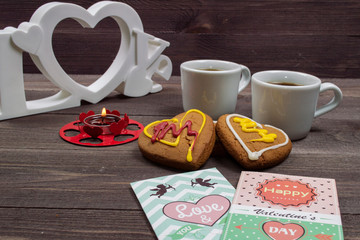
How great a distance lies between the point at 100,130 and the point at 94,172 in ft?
0.51

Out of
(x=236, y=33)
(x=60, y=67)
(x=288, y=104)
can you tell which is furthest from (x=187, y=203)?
(x=236, y=33)

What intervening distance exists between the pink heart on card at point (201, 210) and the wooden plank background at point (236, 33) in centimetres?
105

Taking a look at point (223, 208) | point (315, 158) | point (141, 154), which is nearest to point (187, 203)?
point (223, 208)

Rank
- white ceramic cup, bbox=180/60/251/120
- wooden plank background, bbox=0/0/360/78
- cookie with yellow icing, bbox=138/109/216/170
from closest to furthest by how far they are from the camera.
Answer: cookie with yellow icing, bbox=138/109/216/170, white ceramic cup, bbox=180/60/251/120, wooden plank background, bbox=0/0/360/78

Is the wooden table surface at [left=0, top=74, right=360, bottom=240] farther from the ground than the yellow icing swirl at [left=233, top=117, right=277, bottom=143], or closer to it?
closer to it

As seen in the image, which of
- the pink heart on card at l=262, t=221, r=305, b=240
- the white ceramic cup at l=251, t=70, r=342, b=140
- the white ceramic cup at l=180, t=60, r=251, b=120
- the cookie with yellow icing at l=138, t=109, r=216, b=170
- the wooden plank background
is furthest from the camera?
the wooden plank background

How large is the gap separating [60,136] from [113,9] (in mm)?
401

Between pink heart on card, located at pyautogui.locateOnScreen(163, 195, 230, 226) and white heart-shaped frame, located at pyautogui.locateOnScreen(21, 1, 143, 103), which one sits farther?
white heart-shaped frame, located at pyautogui.locateOnScreen(21, 1, 143, 103)

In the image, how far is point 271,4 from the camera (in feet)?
5.07

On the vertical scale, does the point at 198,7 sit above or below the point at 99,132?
above

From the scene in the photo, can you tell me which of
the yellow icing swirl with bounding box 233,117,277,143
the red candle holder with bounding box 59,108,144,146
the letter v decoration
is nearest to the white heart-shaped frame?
the letter v decoration

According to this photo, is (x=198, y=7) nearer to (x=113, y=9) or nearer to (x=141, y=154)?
(x=113, y=9)

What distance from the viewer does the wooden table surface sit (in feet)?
1.89

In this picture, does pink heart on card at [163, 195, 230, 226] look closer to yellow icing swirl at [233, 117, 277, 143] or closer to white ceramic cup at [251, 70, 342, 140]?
yellow icing swirl at [233, 117, 277, 143]
